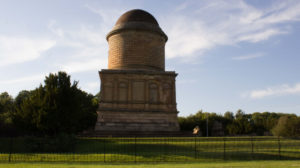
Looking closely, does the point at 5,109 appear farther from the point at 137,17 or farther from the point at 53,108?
the point at 53,108

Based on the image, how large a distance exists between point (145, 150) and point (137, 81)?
11.7 meters

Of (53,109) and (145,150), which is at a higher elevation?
Result: (53,109)

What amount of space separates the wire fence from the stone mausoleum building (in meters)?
6.44

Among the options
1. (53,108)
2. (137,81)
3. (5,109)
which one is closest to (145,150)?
(53,108)

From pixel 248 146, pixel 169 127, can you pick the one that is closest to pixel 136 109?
pixel 169 127

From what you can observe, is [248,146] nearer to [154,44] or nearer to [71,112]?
[71,112]

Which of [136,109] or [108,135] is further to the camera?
[136,109]

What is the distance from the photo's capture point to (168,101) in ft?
90.0

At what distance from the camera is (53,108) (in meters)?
19.7

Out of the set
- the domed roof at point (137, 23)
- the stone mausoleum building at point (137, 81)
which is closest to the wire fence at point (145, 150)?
the stone mausoleum building at point (137, 81)

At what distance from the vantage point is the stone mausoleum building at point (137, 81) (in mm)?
26062

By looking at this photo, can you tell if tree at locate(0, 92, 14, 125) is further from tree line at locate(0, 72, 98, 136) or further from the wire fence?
the wire fence

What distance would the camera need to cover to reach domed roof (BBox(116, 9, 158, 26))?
2992 centimetres

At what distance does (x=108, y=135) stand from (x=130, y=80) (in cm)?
634
